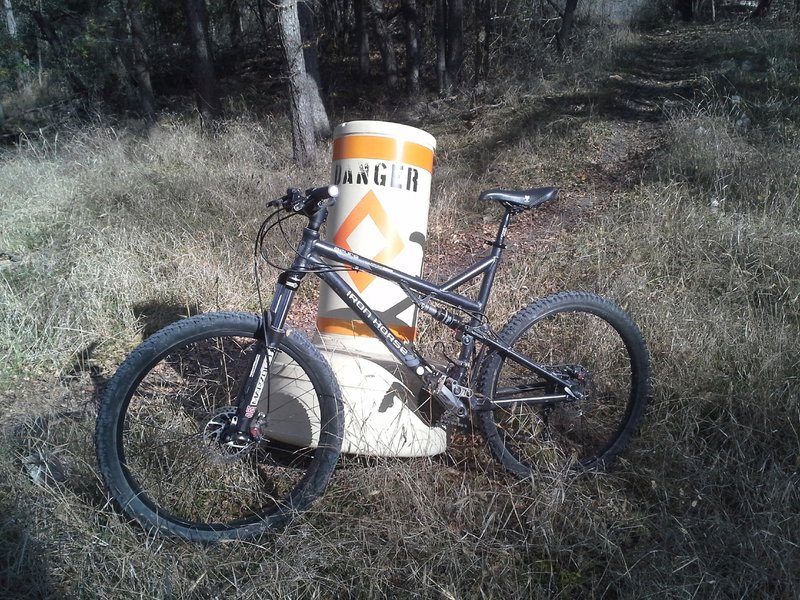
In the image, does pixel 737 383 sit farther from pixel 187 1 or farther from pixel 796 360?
pixel 187 1

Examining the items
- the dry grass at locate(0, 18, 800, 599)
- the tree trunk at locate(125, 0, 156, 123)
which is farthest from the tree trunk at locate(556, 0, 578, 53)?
the tree trunk at locate(125, 0, 156, 123)

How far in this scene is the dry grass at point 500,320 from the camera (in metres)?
2.25

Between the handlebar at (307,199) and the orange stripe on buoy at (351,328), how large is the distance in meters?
0.76

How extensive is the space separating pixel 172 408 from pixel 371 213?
1.45 meters

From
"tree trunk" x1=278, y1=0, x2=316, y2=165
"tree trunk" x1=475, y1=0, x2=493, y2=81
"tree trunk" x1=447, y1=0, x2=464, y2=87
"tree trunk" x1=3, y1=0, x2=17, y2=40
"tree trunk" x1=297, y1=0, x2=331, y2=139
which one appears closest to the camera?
"tree trunk" x1=278, y1=0, x2=316, y2=165

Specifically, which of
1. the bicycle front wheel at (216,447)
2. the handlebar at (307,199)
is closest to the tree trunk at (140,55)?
the bicycle front wheel at (216,447)

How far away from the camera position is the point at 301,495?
8.25 feet

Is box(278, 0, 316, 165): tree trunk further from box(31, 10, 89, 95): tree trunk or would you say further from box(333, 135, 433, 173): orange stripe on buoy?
box(31, 10, 89, 95): tree trunk

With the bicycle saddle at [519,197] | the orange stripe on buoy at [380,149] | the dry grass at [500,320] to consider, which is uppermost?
the orange stripe on buoy at [380,149]

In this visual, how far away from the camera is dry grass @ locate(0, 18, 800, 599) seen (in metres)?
2.25

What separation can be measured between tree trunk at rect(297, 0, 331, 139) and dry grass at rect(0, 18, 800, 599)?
1.82m

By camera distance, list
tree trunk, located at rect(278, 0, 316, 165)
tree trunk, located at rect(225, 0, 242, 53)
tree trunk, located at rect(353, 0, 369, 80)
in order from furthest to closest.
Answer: tree trunk, located at rect(225, 0, 242, 53) → tree trunk, located at rect(353, 0, 369, 80) → tree trunk, located at rect(278, 0, 316, 165)

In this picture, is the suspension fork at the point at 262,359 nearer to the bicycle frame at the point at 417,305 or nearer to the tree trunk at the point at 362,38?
the bicycle frame at the point at 417,305

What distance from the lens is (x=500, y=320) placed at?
4.04m
